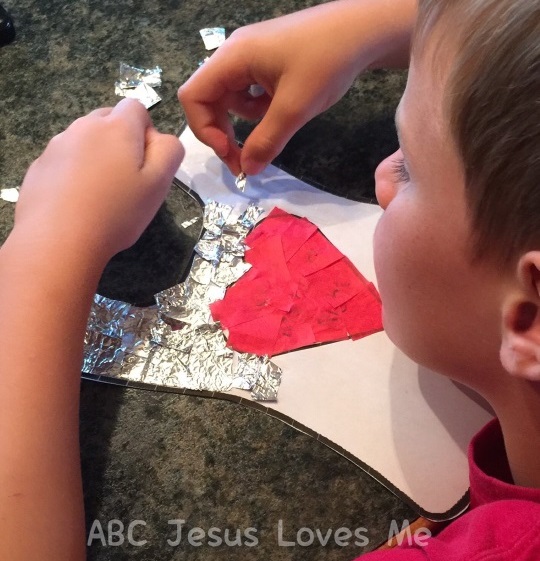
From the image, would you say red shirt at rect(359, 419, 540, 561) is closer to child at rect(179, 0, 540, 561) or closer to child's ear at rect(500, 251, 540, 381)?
child at rect(179, 0, 540, 561)

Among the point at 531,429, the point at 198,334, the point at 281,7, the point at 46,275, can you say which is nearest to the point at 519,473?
the point at 531,429

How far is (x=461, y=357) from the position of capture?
1.50ft

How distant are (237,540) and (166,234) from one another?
312mm

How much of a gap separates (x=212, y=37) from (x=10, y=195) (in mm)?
318

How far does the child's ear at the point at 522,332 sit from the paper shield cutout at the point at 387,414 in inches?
7.5

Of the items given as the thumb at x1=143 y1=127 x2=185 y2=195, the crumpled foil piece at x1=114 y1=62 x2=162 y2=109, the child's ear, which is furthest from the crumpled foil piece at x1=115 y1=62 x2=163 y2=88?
the child's ear

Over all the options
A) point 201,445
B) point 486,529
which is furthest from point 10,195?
point 486,529

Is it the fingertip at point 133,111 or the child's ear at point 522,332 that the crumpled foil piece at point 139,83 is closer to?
the fingertip at point 133,111

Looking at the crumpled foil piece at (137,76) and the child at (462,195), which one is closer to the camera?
the child at (462,195)

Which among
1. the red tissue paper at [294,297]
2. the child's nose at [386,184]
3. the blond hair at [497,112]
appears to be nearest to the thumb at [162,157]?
the red tissue paper at [294,297]

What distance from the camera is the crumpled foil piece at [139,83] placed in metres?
0.72

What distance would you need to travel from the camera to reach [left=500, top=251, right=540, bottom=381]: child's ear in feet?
1.17

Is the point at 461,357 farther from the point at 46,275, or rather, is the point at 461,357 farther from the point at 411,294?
the point at 46,275

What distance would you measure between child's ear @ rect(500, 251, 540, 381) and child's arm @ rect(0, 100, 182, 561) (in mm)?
347
